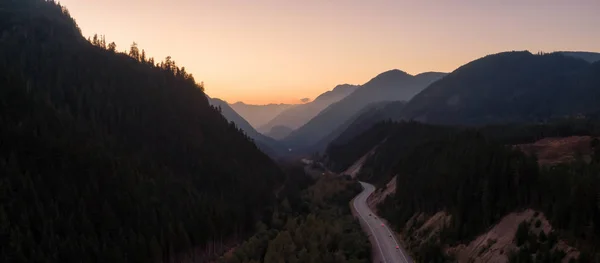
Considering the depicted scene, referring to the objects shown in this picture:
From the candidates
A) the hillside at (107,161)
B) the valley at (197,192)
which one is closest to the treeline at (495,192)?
the valley at (197,192)

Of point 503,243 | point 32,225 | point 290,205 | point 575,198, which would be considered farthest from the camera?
point 290,205

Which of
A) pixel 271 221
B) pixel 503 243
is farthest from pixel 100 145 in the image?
pixel 503 243

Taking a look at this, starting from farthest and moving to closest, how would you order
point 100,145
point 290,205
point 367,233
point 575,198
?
point 290,205, point 100,145, point 367,233, point 575,198

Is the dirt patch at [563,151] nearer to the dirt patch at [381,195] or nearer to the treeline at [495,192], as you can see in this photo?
the treeline at [495,192]

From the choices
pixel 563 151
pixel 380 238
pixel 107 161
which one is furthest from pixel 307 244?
pixel 563 151

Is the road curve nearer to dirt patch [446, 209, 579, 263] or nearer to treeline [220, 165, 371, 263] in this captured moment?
treeline [220, 165, 371, 263]

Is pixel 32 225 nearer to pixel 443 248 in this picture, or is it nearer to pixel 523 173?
pixel 443 248
